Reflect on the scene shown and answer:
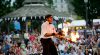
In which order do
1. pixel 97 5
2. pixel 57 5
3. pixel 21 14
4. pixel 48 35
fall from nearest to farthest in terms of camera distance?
pixel 48 35 < pixel 21 14 < pixel 97 5 < pixel 57 5

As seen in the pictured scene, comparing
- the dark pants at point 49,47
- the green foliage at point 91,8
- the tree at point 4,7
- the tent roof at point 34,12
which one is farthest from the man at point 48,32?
the green foliage at point 91,8

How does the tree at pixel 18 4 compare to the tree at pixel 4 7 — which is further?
the tree at pixel 18 4

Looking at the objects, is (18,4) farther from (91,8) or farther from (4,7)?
(4,7)

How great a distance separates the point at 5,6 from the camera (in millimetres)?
51062

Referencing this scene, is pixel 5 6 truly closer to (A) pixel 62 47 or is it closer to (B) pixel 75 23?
(B) pixel 75 23

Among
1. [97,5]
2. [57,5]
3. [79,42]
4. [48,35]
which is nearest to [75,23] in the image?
[97,5]

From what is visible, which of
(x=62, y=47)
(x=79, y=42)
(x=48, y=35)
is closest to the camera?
(x=48, y=35)

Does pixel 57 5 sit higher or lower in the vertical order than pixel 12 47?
lower

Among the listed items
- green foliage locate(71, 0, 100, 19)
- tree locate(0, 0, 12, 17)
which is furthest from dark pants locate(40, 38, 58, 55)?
green foliage locate(71, 0, 100, 19)

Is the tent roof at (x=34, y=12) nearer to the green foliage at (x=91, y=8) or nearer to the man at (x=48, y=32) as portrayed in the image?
the green foliage at (x=91, y=8)

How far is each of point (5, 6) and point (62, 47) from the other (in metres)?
25.6

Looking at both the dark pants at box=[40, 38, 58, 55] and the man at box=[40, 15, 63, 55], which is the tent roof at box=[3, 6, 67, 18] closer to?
the dark pants at box=[40, 38, 58, 55]

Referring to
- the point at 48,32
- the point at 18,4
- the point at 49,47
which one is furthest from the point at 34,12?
the point at 48,32

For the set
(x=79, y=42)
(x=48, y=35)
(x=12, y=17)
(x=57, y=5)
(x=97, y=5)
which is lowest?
(x=57, y=5)
